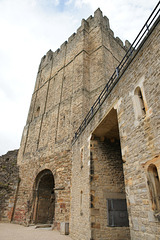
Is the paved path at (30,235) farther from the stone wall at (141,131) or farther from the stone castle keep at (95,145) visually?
the stone wall at (141,131)

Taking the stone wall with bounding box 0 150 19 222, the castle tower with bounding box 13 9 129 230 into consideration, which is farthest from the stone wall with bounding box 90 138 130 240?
the stone wall with bounding box 0 150 19 222

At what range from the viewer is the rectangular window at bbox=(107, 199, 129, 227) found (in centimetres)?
607

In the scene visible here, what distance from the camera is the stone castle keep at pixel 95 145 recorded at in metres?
3.74

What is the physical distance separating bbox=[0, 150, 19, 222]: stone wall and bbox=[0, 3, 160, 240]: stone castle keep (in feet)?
0.31

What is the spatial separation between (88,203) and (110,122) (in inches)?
124

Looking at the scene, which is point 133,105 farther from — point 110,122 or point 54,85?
point 54,85

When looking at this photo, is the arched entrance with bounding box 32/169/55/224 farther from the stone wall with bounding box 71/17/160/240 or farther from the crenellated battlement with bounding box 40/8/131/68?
the crenellated battlement with bounding box 40/8/131/68

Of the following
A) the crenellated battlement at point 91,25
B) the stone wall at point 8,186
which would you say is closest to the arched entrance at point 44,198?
the stone wall at point 8,186

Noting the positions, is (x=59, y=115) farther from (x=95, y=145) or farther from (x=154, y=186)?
(x=154, y=186)

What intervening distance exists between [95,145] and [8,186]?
9.62m

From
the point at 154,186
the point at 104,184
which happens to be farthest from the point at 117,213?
the point at 154,186

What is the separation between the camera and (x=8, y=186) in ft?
43.2

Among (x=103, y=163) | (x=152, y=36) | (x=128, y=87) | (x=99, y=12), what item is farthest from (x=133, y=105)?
(x=99, y=12)

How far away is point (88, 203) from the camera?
20.5 feet
